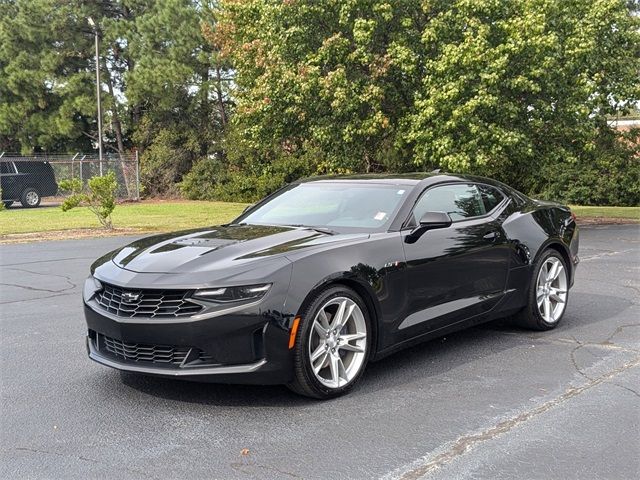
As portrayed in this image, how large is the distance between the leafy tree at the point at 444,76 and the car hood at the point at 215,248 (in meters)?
11.4

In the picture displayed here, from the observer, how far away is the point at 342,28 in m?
17.2

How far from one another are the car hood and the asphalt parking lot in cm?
87

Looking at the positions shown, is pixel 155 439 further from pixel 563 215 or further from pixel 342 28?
pixel 342 28

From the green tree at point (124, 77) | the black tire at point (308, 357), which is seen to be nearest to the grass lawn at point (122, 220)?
the green tree at point (124, 77)

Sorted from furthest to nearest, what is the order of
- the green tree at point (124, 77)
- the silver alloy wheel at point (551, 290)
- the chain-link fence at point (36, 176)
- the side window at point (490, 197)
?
the green tree at point (124, 77) → the chain-link fence at point (36, 176) → the silver alloy wheel at point (551, 290) → the side window at point (490, 197)

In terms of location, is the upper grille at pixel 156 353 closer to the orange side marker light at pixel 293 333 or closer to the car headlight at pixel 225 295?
the car headlight at pixel 225 295

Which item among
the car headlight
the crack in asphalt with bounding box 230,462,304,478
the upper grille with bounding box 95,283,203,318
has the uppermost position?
the car headlight

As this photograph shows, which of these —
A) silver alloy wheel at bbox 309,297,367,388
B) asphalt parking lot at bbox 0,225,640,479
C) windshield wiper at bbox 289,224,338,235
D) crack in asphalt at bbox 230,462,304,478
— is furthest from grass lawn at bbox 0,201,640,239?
crack in asphalt at bbox 230,462,304,478

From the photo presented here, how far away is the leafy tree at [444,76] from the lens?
1583 cm

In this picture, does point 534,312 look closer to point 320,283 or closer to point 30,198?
point 320,283

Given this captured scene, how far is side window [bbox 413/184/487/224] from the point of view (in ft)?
17.6

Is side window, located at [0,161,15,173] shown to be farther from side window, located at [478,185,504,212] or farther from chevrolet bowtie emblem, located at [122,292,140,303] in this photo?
chevrolet bowtie emblem, located at [122,292,140,303]

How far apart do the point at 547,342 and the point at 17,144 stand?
135 ft

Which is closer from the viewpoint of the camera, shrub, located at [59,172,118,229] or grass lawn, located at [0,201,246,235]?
shrub, located at [59,172,118,229]
